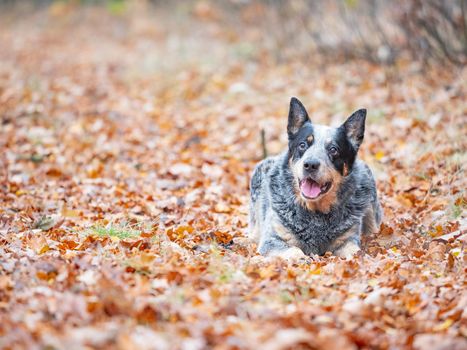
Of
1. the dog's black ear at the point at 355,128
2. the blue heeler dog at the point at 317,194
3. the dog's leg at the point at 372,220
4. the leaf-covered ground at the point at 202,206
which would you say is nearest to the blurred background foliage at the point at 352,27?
the leaf-covered ground at the point at 202,206

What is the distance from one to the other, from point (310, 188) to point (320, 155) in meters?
0.33

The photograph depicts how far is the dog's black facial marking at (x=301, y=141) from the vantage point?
18.1 ft

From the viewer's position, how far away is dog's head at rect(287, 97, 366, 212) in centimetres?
533

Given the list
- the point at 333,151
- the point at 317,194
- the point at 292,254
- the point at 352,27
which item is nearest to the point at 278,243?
the point at 292,254

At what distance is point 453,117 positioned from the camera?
8219 millimetres

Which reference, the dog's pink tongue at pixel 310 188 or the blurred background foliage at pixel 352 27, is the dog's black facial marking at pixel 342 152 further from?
the blurred background foliage at pixel 352 27

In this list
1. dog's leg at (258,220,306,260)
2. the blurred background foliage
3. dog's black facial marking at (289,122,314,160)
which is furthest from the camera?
the blurred background foliage

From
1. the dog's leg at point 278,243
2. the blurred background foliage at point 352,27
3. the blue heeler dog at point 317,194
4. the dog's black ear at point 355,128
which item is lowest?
the dog's leg at point 278,243

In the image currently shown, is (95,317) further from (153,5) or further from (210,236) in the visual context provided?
(153,5)

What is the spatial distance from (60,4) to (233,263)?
73.7 feet

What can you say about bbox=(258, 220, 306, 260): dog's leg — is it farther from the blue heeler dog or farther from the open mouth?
the open mouth

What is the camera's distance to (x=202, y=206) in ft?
22.4

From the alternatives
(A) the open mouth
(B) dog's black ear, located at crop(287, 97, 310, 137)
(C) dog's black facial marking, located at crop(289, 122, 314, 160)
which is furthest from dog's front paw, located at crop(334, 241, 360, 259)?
(B) dog's black ear, located at crop(287, 97, 310, 137)

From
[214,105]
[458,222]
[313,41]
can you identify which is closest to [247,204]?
[458,222]
